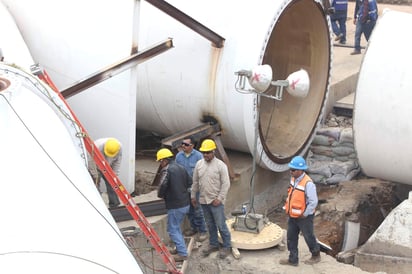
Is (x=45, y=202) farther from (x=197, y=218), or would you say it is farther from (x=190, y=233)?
(x=190, y=233)

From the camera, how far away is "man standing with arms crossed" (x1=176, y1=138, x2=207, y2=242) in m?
8.13

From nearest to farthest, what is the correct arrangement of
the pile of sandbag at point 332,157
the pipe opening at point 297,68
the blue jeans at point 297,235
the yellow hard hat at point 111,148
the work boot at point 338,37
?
1. the blue jeans at point 297,235
2. the yellow hard hat at point 111,148
3. the pipe opening at point 297,68
4. the pile of sandbag at point 332,157
5. the work boot at point 338,37

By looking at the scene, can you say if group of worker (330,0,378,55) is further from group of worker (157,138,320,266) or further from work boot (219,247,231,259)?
work boot (219,247,231,259)

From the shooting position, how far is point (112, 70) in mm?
8672

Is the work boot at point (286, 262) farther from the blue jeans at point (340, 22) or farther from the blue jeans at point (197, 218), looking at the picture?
the blue jeans at point (340, 22)

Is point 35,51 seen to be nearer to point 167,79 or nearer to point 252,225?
point 167,79

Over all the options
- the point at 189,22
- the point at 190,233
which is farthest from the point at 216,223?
the point at 189,22

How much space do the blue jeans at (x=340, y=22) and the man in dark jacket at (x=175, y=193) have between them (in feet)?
22.5

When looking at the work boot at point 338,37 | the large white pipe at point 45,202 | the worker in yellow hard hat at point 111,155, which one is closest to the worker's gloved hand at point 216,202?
the worker in yellow hard hat at point 111,155

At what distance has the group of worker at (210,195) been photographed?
24.1 feet

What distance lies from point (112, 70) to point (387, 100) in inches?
132

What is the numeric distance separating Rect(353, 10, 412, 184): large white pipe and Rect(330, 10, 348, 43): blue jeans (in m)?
3.97

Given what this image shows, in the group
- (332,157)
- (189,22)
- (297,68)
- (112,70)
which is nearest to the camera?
(112,70)

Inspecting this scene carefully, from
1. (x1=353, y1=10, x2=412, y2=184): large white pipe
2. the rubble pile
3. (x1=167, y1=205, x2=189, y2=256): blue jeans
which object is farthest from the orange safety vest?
the rubble pile
